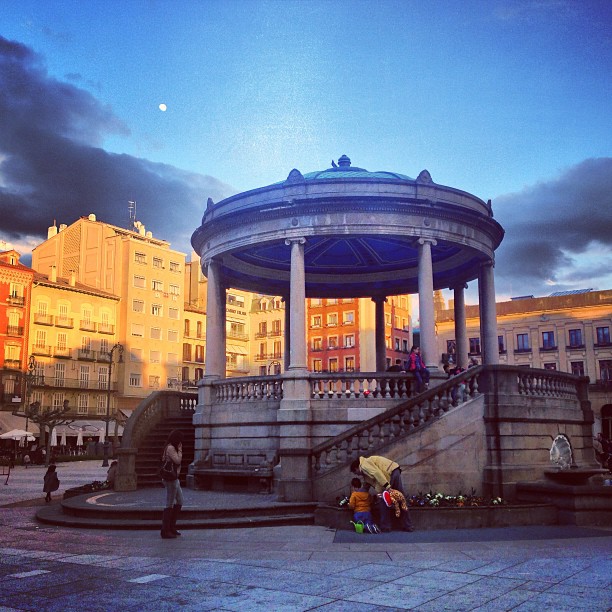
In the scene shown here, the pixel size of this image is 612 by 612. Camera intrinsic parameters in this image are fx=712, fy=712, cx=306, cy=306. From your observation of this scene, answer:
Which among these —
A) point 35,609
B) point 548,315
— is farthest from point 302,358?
point 548,315

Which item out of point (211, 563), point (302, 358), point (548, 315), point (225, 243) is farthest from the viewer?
point (548, 315)

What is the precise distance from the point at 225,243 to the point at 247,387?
15.0 ft

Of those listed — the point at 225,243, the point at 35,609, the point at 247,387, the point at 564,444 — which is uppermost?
the point at 225,243

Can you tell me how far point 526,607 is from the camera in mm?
7488

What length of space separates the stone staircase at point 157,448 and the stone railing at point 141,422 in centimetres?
17

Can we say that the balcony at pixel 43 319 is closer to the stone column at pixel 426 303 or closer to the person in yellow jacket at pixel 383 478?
the stone column at pixel 426 303

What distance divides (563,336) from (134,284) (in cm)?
4899

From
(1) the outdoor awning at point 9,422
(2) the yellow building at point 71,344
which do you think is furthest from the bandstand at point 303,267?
(2) the yellow building at point 71,344

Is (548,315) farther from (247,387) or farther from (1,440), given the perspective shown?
(247,387)

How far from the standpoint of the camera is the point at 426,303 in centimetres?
2041

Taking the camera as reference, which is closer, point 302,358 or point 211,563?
point 211,563

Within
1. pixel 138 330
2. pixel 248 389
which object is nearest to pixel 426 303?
pixel 248 389

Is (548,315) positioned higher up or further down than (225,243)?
higher up

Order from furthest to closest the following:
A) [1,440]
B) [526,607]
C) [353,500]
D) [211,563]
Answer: [1,440], [353,500], [211,563], [526,607]
